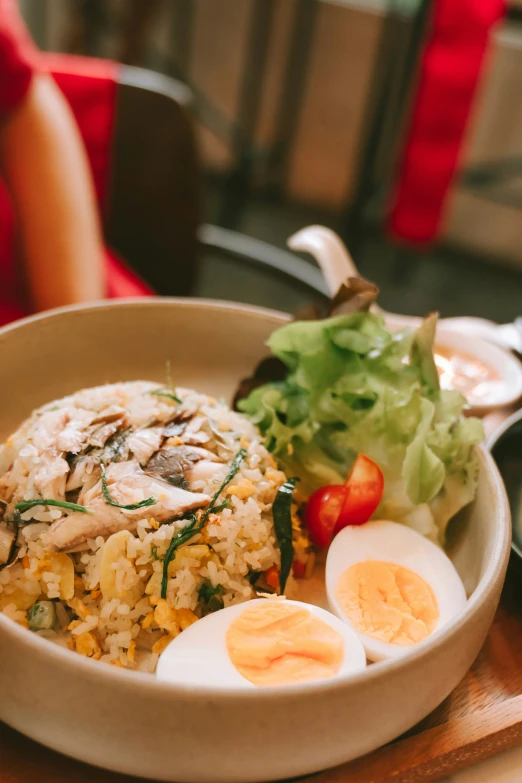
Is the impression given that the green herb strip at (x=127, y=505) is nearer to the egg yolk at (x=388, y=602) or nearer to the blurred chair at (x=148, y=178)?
the egg yolk at (x=388, y=602)

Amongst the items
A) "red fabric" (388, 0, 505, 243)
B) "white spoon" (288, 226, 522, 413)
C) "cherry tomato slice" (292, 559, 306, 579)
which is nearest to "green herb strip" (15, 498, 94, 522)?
"cherry tomato slice" (292, 559, 306, 579)

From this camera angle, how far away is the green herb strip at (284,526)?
3.21ft

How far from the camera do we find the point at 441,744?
2.64ft

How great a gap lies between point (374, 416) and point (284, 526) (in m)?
0.26

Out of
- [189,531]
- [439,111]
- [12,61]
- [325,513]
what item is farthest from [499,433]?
[439,111]

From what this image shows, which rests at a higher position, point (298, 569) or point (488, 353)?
point (488, 353)

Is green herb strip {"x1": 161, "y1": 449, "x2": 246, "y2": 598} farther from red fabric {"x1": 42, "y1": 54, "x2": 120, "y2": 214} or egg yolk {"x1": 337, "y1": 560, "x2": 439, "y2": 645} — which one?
red fabric {"x1": 42, "y1": 54, "x2": 120, "y2": 214}

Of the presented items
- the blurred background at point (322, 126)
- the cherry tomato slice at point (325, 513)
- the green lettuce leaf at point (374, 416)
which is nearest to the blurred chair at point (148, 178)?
the green lettuce leaf at point (374, 416)

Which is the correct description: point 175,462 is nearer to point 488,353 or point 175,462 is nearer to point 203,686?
point 203,686

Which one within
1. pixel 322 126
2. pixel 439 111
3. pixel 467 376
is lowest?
pixel 322 126

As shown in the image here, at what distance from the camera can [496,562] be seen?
0.85m

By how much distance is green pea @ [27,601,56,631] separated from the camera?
859mm

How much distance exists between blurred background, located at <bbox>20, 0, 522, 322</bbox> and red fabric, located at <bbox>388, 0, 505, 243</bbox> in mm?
166

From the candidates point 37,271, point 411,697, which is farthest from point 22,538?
point 37,271
